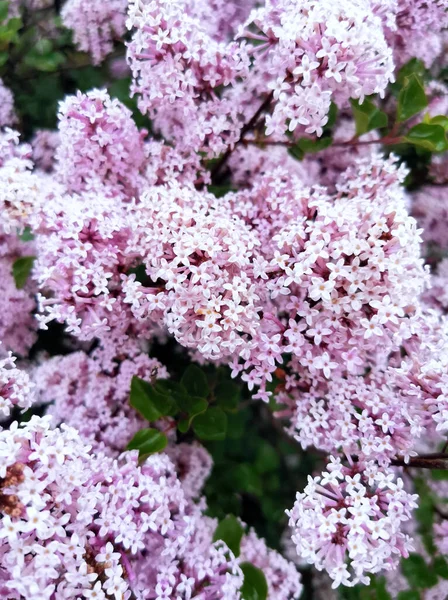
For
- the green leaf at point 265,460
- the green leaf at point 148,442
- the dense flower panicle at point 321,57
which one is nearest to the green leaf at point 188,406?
the green leaf at point 148,442

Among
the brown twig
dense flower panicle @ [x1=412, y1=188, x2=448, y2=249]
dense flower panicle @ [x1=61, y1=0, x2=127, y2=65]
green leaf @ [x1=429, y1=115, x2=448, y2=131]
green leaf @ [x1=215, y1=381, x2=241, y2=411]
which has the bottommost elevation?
green leaf @ [x1=215, y1=381, x2=241, y2=411]

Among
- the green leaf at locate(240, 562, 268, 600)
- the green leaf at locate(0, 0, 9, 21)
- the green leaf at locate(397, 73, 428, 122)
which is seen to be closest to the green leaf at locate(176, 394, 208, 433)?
the green leaf at locate(240, 562, 268, 600)

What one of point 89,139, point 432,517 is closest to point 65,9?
point 89,139

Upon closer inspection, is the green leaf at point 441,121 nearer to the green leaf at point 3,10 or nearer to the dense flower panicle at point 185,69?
the dense flower panicle at point 185,69

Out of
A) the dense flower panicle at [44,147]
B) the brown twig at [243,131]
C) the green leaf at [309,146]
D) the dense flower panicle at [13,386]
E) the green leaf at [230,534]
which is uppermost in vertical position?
the dense flower panicle at [44,147]

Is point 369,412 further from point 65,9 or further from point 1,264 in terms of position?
point 65,9

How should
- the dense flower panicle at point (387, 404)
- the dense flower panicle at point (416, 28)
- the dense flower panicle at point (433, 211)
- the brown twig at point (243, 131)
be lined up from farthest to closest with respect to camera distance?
1. the dense flower panicle at point (433, 211)
2. the dense flower panicle at point (416, 28)
3. the brown twig at point (243, 131)
4. the dense flower panicle at point (387, 404)

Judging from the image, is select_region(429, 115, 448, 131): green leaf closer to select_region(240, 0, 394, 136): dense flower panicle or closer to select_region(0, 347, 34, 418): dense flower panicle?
select_region(240, 0, 394, 136): dense flower panicle
